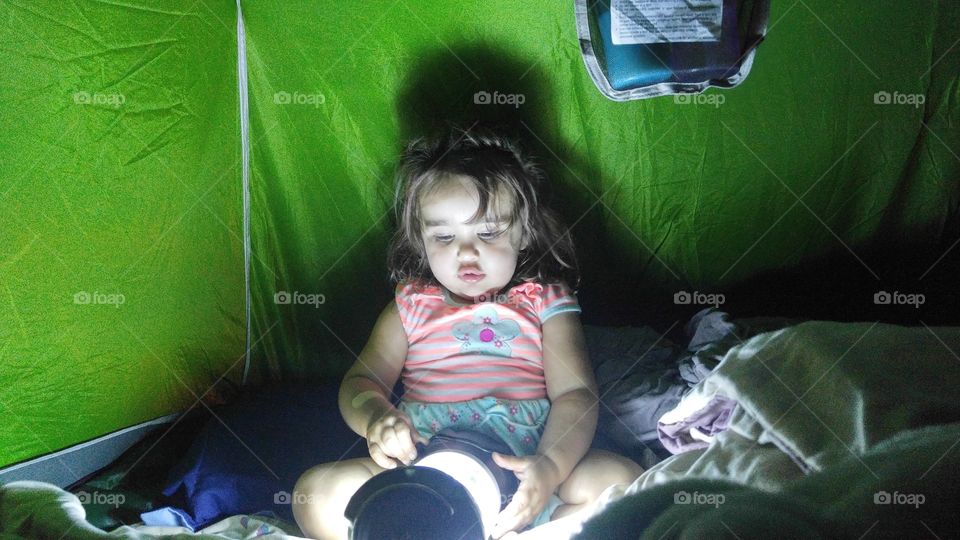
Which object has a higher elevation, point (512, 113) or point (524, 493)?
point (512, 113)

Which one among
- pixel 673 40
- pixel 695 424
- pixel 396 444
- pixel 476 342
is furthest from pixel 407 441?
pixel 673 40

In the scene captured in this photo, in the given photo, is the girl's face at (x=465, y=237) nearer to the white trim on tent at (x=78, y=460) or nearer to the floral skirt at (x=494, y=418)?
the floral skirt at (x=494, y=418)

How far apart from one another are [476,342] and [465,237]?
0.19 meters

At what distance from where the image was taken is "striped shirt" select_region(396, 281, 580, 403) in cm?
119

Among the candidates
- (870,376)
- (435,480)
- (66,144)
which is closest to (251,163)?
(66,144)

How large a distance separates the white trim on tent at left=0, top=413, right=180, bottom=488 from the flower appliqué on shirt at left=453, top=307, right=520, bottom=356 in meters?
0.56

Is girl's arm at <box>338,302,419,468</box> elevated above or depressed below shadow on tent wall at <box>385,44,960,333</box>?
below

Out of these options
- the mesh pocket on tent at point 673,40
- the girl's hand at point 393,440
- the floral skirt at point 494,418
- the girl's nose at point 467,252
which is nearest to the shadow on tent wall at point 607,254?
the mesh pocket on tent at point 673,40

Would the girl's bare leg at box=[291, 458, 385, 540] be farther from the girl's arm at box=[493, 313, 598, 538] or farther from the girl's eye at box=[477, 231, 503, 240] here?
the girl's eye at box=[477, 231, 503, 240]

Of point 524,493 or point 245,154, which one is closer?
point 524,493

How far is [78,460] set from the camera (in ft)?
3.65

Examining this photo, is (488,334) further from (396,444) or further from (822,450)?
(822,450)

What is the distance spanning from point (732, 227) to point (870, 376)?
0.61 m

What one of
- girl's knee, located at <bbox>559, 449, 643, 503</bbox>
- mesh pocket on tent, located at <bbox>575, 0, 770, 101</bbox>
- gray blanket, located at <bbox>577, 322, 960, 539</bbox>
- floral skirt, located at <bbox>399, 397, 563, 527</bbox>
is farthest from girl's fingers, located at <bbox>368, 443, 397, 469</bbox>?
mesh pocket on tent, located at <bbox>575, 0, 770, 101</bbox>
